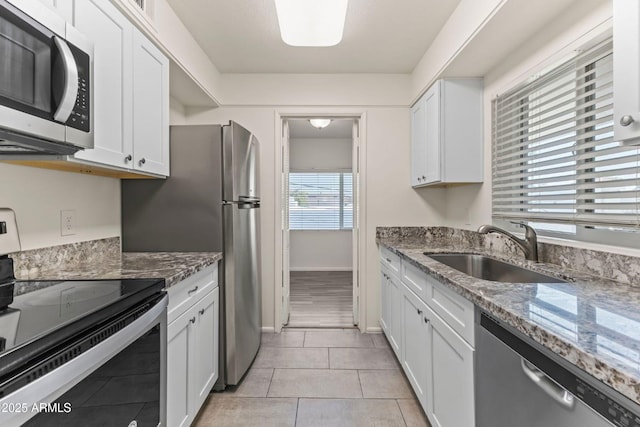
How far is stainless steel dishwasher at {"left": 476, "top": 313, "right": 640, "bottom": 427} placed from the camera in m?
0.64

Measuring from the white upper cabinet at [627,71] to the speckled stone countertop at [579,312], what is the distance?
19.9 inches

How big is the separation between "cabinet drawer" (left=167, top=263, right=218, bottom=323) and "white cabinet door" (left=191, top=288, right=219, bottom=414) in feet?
0.18

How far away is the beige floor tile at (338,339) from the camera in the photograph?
284 cm

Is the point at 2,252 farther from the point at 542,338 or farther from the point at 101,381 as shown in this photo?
the point at 542,338

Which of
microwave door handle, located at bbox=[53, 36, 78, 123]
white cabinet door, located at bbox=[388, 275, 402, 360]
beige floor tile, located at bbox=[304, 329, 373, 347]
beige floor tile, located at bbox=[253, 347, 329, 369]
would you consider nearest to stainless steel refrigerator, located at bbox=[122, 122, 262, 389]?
beige floor tile, located at bbox=[253, 347, 329, 369]

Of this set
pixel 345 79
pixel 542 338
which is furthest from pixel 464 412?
pixel 345 79

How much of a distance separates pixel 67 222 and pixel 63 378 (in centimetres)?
115

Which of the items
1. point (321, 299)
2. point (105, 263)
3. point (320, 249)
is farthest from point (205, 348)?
point (320, 249)

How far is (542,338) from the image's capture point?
77 centimetres

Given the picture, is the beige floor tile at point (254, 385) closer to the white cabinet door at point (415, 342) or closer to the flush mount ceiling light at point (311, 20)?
the white cabinet door at point (415, 342)

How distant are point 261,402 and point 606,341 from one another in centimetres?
187

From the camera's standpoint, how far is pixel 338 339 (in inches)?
116

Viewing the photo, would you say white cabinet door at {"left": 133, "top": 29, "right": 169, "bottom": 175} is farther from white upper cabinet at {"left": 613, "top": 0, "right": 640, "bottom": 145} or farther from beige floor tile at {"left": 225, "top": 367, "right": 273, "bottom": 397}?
white upper cabinet at {"left": 613, "top": 0, "right": 640, "bottom": 145}

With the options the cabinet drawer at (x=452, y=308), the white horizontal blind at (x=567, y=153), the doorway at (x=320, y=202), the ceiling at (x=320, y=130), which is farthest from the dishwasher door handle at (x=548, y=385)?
the doorway at (x=320, y=202)
